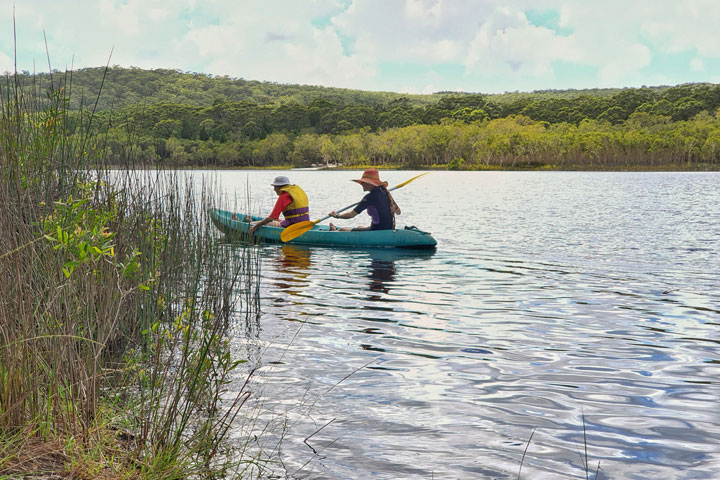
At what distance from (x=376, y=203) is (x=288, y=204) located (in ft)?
5.22

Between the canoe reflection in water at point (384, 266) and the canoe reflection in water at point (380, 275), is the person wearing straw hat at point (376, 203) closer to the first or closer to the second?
the canoe reflection in water at point (384, 266)

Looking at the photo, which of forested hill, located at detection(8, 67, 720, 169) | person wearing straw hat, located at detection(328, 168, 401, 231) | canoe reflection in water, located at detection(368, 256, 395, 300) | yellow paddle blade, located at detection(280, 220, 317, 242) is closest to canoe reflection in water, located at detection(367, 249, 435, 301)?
canoe reflection in water, located at detection(368, 256, 395, 300)

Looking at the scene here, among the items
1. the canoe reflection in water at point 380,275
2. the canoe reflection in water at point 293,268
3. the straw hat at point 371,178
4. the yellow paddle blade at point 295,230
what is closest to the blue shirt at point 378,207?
the straw hat at point 371,178

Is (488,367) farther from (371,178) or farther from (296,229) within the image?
(296,229)

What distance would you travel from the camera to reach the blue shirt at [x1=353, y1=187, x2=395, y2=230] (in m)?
11.7

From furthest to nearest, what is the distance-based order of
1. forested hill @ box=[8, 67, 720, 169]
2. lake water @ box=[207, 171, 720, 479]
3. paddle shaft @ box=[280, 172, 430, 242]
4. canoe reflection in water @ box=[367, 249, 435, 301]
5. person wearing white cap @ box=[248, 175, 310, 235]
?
forested hill @ box=[8, 67, 720, 169]
person wearing white cap @ box=[248, 175, 310, 235]
paddle shaft @ box=[280, 172, 430, 242]
canoe reflection in water @ box=[367, 249, 435, 301]
lake water @ box=[207, 171, 720, 479]

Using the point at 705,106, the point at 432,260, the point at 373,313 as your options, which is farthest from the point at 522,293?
the point at 705,106

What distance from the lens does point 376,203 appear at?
11.9 m

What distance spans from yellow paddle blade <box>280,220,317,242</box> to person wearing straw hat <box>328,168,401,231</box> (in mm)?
453

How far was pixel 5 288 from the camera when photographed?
299 cm

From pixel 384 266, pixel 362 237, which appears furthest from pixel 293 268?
pixel 362 237

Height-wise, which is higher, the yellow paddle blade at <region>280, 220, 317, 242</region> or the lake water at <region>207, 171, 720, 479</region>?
the yellow paddle blade at <region>280, 220, 317, 242</region>

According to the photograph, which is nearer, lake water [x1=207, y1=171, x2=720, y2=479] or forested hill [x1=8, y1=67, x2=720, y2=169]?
lake water [x1=207, y1=171, x2=720, y2=479]

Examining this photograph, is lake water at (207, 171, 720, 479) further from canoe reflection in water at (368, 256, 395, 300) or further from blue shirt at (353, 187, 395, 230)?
blue shirt at (353, 187, 395, 230)
